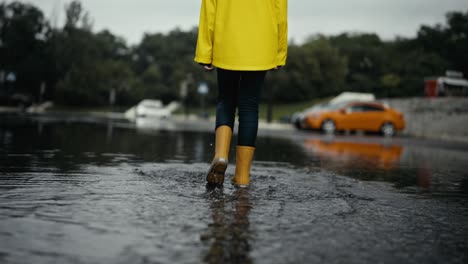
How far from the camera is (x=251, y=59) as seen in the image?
13.3 ft

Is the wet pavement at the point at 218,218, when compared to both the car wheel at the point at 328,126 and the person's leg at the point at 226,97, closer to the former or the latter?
the person's leg at the point at 226,97

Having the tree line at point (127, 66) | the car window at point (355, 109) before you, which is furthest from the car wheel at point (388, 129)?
the tree line at point (127, 66)

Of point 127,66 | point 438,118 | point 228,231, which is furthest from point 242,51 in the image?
point 127,66

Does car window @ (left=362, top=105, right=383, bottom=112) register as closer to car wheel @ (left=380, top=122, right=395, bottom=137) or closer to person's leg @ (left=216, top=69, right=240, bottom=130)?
car wheel @ (left=380, top=122, right=395, bottom=137)

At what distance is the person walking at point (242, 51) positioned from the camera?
159 inches

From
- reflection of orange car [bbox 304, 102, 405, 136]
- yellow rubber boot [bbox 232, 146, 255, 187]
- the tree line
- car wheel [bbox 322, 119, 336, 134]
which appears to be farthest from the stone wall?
the tree line

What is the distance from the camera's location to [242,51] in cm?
403

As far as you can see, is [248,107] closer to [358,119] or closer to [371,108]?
[358,119]

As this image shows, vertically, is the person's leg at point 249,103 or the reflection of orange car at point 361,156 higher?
the person's leg at point 249,103

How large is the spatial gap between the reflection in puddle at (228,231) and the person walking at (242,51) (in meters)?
0.73

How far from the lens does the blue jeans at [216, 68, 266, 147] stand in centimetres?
416

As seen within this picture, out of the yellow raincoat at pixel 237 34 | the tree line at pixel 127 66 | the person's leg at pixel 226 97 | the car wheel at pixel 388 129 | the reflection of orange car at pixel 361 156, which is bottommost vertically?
the reflection of orange car at pixel 361 156

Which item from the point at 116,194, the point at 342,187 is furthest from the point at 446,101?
the point at 116,194

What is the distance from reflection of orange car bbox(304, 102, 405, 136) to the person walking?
18.3 meters
